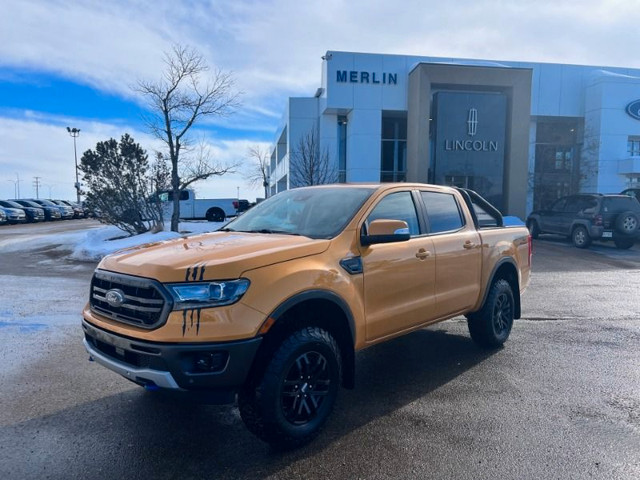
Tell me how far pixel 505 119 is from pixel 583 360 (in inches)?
881

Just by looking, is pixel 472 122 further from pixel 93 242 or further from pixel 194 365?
pixel 194 365

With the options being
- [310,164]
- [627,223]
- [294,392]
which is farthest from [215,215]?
[294,392]

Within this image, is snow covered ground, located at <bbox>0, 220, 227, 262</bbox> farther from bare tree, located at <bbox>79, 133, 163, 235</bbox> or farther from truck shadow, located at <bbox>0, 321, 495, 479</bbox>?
truck shadow, located at <bbox>0, 321, 495, 479</bbox>

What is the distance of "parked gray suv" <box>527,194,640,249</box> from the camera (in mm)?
14711

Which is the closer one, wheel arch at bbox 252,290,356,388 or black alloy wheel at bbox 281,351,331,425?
wheel arch at bbox 252,290,356,388

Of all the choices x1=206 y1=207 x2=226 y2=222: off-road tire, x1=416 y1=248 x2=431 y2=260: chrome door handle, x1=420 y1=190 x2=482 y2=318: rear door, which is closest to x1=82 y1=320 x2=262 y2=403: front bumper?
x1=416 y1=248 x2=431 y2=260: chrome door handle

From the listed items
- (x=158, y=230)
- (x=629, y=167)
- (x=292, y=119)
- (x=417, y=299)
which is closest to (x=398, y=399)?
(x=417, y=299)

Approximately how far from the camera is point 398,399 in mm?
4016

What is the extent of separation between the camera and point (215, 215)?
28.9 meters

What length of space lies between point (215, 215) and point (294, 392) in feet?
87.1

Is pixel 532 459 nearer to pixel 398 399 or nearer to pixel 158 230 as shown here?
pixel 398 399

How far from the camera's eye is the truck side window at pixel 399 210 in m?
4.08

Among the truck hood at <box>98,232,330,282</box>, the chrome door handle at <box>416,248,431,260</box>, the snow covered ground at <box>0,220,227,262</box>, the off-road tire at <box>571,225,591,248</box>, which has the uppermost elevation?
the truck hood at <box>98,232,330,282</box>

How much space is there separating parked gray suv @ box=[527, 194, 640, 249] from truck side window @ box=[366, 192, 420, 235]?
13247 millimetres
